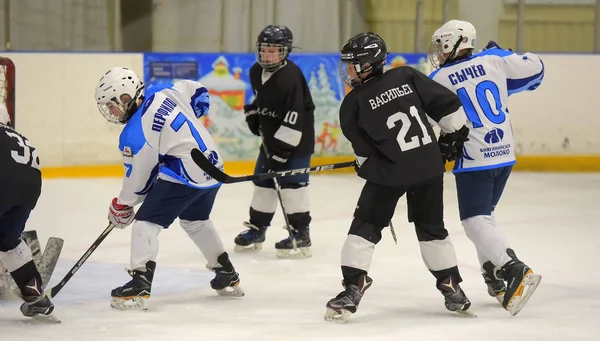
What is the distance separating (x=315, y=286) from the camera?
4.20m

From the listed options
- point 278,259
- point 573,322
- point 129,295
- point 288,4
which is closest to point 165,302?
point 129,295

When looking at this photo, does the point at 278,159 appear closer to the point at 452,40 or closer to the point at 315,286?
the point at 315,286

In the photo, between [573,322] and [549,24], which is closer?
[573,322]

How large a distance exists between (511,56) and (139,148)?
1.43 meters

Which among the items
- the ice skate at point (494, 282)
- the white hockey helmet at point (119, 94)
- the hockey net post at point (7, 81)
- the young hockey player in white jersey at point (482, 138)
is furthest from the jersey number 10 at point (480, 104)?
the hockey net post at point (7, 81)

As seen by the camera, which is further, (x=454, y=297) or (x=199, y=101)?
(x=199, y=101)

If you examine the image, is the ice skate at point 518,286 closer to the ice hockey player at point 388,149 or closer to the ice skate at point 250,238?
the ice hockey player at point 388,149

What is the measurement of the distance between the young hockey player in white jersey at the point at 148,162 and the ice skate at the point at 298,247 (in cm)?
109

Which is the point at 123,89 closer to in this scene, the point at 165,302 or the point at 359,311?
the point at 165,302

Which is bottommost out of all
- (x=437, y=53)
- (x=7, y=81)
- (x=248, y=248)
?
(x=248, y=248)

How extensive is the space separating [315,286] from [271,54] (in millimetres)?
1195

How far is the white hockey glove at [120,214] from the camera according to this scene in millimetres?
3688

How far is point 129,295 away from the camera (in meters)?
3.69

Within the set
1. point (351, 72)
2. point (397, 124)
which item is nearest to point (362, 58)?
point (351, 72)
